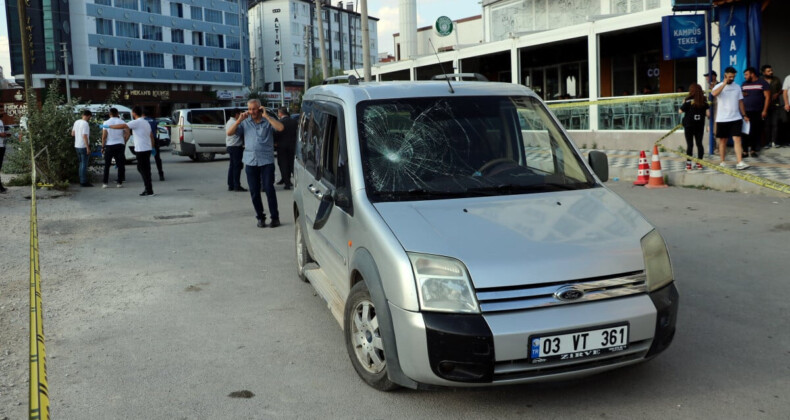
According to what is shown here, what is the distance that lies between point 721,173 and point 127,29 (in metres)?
71.1

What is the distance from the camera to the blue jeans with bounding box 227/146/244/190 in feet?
49.1

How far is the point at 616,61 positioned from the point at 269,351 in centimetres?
2550

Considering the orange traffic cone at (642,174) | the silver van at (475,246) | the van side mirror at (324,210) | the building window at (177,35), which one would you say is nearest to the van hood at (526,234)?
the silver van at (475,246)

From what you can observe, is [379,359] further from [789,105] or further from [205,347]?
[789,105]

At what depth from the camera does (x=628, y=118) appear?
2158 centimetres

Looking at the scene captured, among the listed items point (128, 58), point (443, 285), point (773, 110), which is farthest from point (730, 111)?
point (128, 58)

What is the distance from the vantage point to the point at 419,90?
5.00 m

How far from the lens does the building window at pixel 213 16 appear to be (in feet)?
273

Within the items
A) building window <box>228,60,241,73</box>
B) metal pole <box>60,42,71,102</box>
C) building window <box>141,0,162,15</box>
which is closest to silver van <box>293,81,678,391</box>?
metal pole <box>60,42,71,102</box>

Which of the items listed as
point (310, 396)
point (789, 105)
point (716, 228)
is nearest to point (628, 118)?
point (789, 105)

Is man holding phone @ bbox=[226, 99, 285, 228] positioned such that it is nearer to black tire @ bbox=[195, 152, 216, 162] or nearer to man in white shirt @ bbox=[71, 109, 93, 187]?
man in white shirt @ bbox=[71, 109, 93, 187]

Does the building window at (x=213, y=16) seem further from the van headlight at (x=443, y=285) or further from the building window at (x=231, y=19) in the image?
the van headlight at (x=443, y=285)

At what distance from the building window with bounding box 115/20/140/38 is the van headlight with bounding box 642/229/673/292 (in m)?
76.4

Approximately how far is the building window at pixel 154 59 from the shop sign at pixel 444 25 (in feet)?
153
